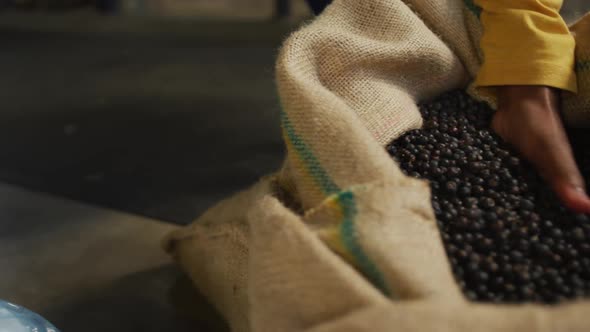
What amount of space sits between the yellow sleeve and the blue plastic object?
0.75m

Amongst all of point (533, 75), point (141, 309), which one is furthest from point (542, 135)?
point (141, 309)

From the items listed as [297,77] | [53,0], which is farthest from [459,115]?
[53,0]

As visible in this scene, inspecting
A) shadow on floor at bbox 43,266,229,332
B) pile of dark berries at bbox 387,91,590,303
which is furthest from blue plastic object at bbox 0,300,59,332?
pile of dark berries at bbox 387,91,590,303

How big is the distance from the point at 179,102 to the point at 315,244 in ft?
5.61

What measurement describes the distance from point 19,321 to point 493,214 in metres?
0.62

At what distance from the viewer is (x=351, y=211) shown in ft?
2.31

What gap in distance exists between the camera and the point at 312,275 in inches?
25.5

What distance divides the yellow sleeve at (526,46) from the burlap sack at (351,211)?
0.07m

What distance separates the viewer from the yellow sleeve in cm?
98

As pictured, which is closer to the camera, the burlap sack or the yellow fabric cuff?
the burlap sack

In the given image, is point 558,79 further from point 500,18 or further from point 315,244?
point 315,244

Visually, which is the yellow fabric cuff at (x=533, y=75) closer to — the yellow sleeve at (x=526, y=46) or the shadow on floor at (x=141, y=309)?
the yellow sleeve at (x=526, y=46)

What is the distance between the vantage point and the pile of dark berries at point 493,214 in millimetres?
702

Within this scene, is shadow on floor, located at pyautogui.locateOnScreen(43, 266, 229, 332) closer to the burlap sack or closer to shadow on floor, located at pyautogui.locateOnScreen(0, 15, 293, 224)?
the burlap sack
